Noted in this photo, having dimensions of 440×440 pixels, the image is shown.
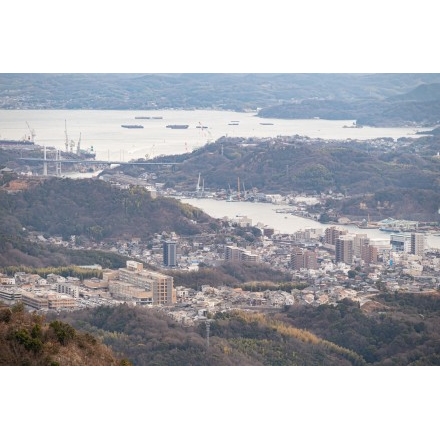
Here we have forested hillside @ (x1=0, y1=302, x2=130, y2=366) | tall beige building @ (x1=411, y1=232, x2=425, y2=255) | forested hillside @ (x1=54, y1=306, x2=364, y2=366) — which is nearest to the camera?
forested hillside @ (x1=0, y1=302, x2=130, y2=366)

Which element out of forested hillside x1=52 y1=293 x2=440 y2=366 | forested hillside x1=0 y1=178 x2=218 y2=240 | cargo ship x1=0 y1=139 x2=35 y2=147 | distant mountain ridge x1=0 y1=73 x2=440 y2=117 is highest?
distant mountain ridge x1=0 y1=73 x2=440 y2=117

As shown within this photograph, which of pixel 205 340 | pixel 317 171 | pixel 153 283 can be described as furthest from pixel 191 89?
pixel 205 340

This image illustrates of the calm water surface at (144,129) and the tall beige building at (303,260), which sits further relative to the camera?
the calm water surface at (144,129)

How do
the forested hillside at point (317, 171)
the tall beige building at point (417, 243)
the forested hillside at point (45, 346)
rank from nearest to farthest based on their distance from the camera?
the forested hillside at point (45, 346) < the tall beige building at point (417, 243) < the forested hillside at point (317, 171)

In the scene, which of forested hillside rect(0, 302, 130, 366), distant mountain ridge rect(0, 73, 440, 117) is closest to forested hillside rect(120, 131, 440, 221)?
distant mountain ridge rect(0, 73, 440, 117)

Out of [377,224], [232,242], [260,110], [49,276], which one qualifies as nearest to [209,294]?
[49,276]

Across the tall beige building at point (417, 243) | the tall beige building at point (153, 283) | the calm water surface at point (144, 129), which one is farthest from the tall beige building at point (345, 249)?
the calm water surface at point (144, 129)

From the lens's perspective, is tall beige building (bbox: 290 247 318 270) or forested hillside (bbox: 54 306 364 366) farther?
tall beige building (bbox: 290 247 318 270)

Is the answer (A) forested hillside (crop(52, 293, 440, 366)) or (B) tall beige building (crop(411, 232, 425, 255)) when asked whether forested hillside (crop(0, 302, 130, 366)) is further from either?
(B) tall beige building (crop(411, 232, 425, 255))

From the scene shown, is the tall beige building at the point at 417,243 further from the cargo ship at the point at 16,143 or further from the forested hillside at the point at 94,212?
the cargo ship at the point at 16,143

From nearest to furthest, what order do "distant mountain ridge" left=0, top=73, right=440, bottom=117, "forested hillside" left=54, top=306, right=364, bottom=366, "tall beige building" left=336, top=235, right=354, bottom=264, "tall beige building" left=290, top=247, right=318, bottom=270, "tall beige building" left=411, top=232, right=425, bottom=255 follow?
"forested hillside" left=54, top=306, right=364, bottom=366 → "tall beige building" left=290, top=247, right=318, bottom=270 → "tall beige building" left=336, top=235, right=354, bottom=264 → "tall beige building" left=411, top=232, right=425, bottom=255 → "distant mountain ridge" left=0, top=73, right=440, bottom=117

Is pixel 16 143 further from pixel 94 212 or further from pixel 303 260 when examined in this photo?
pixel 303 260

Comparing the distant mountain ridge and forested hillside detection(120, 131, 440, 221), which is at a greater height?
the distant mountain ridge
